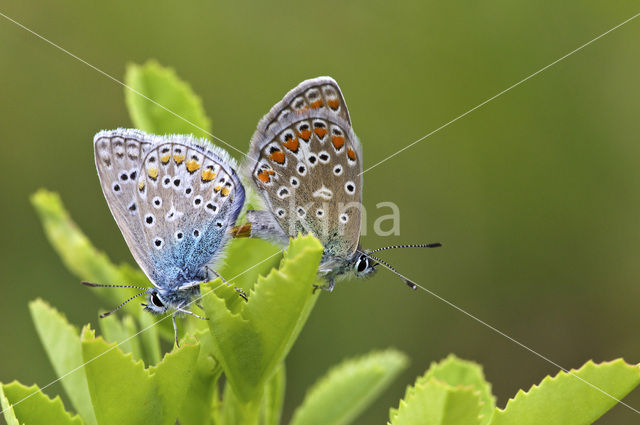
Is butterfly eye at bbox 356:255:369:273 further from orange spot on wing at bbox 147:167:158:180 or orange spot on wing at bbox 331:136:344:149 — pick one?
orange spot on wing at bbox 147:167:158:180

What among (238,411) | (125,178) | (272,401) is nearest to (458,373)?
(272,401)

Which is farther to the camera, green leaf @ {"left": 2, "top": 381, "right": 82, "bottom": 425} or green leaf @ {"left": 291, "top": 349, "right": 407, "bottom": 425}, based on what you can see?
green leaf @ {"left": 291, "top": 349, "right": 407, "bottom": 425}

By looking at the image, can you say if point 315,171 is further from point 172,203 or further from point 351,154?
point 172,203

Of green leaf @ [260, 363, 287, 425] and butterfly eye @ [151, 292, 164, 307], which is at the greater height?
butterfly eye @ [151, 292, 164, 307]

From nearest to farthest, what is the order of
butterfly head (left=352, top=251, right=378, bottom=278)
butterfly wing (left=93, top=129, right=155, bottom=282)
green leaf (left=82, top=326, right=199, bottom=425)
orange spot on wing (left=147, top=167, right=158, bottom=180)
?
green leaf (left=82, top=326, right=199, bottom=425) → butterfly wing (left=93, top=129, right=155, bottom=282) → orange spot on wing (left=147, top=167, right=158, bottom=180) → butterfly head (left=352, top=251, right=378, bottom=278)

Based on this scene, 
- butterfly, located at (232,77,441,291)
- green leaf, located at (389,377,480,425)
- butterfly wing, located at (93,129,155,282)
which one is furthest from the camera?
butterfly, located at (232,77,441,291)

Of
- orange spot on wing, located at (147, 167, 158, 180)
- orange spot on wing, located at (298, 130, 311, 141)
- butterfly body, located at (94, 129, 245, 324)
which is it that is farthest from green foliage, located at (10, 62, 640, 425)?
Answer: orange spot on wing, located at (298, 130, 311, 141)

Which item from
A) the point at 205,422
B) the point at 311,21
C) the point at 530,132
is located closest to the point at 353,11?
the point at 311,21
